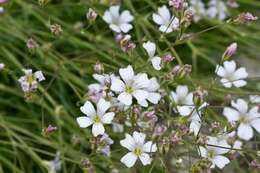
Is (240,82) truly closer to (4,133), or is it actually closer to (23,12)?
(4,133)

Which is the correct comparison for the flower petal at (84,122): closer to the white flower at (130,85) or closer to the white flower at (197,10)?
the white flower at (130,85)

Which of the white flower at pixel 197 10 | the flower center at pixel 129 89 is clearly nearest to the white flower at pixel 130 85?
the flower center at pixel 129 89

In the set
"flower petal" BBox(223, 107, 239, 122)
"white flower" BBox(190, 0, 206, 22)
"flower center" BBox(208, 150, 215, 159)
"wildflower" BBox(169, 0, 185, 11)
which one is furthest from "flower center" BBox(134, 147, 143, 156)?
"white flower" BBox(190, 0, 206, 22)

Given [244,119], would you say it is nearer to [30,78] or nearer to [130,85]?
[130,85]

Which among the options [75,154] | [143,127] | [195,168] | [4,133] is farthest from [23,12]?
[195,168]

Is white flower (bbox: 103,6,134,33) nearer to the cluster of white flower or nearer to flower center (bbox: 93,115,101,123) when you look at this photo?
the cluster of white flower

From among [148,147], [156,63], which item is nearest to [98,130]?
[148,147]
